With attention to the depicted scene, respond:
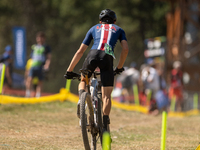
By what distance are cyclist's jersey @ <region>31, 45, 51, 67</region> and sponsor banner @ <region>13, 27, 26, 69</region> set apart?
8.76 meters

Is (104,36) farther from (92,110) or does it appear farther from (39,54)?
(39,54)

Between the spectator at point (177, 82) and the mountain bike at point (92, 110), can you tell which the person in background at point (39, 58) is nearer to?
the mountain bike at point (92, 110)

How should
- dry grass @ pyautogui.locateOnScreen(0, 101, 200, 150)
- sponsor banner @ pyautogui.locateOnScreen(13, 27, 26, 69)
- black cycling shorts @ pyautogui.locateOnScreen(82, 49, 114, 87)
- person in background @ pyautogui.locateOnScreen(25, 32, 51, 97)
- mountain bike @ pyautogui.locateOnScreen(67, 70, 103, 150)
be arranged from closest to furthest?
mountain bike @ pyautogui.locateOnScreen(67, 70, 103, 150) < black cycling shorts @ pyautogui.locateOnScreen(82, 49, 114, 87) < dry grass @ pyautogui.locateOnScreen(0, 101, 200, 150) < person in background @ pyautogui.locateOnScreen(25, 32, 51, 97) < sponsor banner @ pyautogui.locateOnScreen(13, 27, 26, 69)

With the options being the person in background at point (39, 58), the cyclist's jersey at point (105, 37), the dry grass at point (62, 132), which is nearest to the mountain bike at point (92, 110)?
the cyclist's jersey at point (105, 37)

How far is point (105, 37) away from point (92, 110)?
41.3 inches

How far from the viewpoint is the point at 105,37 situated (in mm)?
5312

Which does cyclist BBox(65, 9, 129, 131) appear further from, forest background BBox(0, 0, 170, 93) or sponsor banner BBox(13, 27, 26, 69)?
forest background BBox(0, 0, 170, 93)

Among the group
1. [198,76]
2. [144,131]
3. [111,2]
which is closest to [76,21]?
[111,2]

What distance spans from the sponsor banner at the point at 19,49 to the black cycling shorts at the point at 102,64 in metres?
14.7

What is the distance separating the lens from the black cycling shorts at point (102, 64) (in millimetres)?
5195

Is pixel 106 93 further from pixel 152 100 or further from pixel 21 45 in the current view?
pixel 21 45

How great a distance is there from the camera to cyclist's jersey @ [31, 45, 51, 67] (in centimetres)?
1084

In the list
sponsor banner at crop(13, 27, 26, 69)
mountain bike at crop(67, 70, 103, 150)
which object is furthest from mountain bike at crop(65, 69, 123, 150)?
sponsor banner at crop(13, 27, 26, 69)

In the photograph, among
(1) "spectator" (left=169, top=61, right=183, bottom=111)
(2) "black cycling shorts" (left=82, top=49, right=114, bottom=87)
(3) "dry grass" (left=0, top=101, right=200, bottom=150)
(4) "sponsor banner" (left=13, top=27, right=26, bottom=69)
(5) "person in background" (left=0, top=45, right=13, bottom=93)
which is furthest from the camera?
(4) "sponsor banner" (left=13, top=27, right=26, bottom=69)
